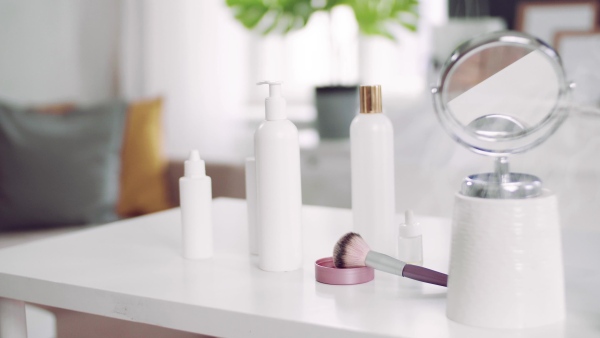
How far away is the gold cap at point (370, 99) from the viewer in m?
→ 0.90

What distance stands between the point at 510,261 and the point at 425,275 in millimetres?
156

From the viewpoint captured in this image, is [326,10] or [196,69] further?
[196,69]

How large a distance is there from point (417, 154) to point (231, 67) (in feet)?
3.05

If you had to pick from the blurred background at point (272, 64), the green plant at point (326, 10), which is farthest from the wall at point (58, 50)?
the green plant at point (326, 10)

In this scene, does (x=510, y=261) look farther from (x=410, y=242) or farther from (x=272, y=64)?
(x=272, y=64)

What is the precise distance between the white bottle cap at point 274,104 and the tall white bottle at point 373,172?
104mm

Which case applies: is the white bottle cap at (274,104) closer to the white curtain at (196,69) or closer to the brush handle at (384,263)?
the brush handle at (384,263)

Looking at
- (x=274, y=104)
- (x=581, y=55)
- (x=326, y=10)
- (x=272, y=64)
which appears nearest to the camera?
(x=274, y=104)

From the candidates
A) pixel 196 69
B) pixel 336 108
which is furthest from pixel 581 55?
pixel 196 69

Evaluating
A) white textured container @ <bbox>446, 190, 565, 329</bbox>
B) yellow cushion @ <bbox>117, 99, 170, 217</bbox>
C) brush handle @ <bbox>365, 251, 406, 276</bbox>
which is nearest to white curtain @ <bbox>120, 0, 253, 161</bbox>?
yellow cushion @ <bbox>117, 99, 170, 217</bbox>

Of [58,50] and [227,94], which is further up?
[58,50]

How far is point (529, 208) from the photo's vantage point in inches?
25.4

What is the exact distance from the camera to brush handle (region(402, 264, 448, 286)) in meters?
0.78

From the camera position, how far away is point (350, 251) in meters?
0.82
